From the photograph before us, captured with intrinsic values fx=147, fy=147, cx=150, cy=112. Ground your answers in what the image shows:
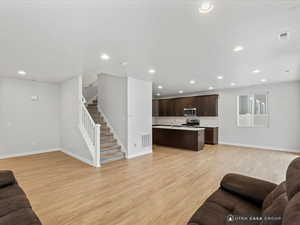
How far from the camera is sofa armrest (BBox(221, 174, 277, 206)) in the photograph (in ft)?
4.89

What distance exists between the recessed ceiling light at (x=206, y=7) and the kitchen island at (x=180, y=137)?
451 centimetres

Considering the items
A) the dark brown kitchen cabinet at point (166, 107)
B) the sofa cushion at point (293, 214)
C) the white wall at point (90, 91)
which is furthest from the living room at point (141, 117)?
the dark brown kitchen cabinet at point (166, 107)

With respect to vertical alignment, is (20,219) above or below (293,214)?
below

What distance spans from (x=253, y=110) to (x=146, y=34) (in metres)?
6.18

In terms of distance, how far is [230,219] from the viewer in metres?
1.22

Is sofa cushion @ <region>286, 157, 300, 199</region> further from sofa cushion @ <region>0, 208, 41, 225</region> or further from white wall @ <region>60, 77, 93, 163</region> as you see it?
white wall @ <region>60, 77, 93, 163</region>

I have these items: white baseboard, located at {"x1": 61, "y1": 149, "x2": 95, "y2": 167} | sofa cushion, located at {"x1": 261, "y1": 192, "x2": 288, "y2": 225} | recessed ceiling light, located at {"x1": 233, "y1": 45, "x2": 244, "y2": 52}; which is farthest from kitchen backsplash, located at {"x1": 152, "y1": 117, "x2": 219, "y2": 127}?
sofa cushion, located at {"x1": 261, "y1": 192, "x2": 288, "y2": 225}

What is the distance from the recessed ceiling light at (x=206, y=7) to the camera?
1.53 metres

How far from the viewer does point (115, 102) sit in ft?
16.9

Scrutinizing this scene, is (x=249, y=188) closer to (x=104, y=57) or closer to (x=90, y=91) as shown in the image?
(x=104, y=57)

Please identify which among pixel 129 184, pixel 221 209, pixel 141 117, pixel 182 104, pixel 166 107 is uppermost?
pixel 182 104

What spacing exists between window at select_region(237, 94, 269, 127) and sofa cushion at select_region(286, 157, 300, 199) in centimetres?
577

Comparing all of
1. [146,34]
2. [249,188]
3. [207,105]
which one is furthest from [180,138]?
[146,34]

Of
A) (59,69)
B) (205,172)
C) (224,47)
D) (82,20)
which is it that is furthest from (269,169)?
(59,69)
